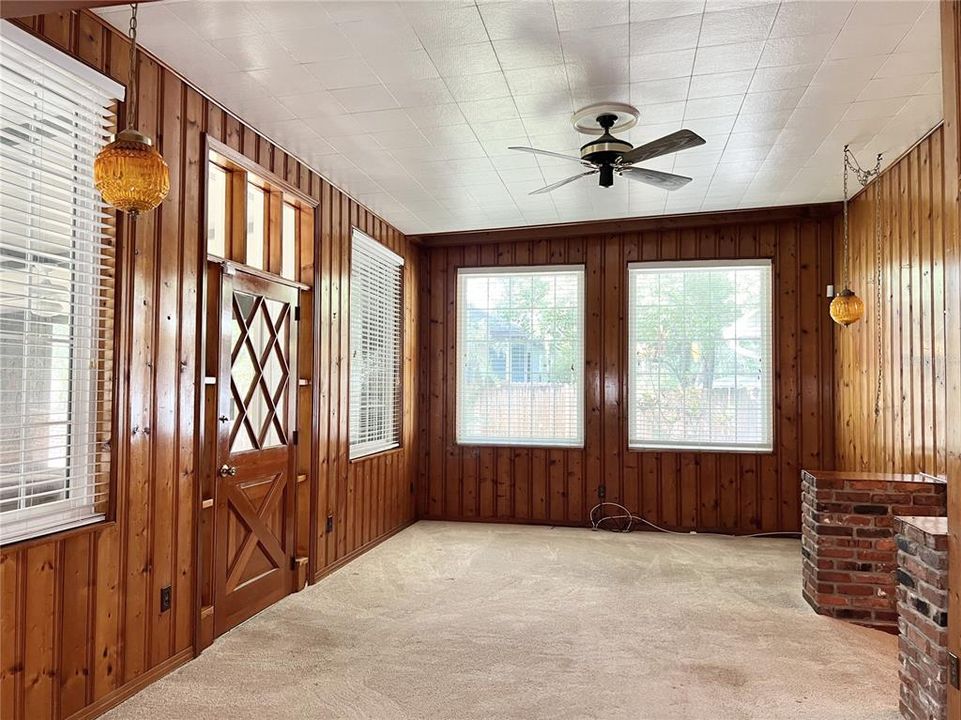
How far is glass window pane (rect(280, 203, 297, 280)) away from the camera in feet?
15.3

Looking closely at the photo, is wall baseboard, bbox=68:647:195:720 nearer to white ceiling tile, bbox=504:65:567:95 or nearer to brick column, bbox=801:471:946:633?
white ceiling tile, bbox=504:65:567:95

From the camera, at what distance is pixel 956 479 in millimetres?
2240

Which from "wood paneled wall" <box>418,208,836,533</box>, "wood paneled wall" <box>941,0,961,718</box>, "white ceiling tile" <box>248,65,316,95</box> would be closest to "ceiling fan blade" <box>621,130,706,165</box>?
"wood paneled wall" <box>941,0,961,718</box>

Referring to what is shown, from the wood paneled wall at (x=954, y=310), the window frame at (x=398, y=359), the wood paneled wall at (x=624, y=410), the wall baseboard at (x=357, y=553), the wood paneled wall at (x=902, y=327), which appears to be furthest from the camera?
the wood paneled wall at (x=624, y=410)

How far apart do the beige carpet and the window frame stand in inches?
37.1

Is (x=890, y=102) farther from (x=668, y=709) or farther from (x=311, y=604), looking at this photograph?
(x=311, y=604)

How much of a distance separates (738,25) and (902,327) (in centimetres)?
284

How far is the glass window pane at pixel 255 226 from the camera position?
432 cm

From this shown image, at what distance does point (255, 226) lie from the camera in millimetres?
4391

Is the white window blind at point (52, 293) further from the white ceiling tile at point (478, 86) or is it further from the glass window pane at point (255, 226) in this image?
the white ceiling tile at point (478, 86)

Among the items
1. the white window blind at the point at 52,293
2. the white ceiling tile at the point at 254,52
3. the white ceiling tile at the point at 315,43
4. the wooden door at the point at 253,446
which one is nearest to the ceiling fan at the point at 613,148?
the white ceiling tile at the point at 315,43

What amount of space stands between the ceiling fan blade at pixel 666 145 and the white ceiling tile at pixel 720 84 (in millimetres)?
207

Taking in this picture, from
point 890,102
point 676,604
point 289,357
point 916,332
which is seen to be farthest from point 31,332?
point 916,332

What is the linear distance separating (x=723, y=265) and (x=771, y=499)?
7.26ft
